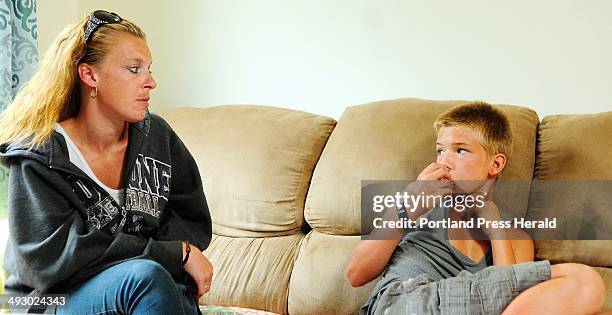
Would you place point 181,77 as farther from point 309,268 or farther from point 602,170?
point 602,170

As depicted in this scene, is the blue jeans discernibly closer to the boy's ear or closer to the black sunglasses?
the black sunglasses

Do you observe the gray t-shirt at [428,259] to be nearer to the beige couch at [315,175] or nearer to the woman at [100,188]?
the beige couch at [315,175]

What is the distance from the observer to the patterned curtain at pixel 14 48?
2439 millimetres

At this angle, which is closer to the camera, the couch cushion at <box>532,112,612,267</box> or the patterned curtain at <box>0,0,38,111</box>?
the couch cushion at <box>532,112,612,267</box>

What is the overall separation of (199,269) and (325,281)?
17.8 inches

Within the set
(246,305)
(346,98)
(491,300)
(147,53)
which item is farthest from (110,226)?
(346,98)

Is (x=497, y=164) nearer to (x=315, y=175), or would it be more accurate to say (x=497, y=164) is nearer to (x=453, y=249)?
(x=453, y=249)

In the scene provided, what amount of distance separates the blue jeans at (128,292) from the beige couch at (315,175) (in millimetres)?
616

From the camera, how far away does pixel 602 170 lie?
6.03 feet

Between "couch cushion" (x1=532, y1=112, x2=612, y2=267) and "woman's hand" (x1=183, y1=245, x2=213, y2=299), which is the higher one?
"couch cushion" (x1=532, y1=112, x2=612, y2=267)

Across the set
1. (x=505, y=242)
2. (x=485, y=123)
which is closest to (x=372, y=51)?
(x=485, y=123)

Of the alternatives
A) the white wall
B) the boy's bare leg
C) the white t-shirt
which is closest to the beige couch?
the white wall

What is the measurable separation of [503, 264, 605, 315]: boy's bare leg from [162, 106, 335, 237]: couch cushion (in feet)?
2.78

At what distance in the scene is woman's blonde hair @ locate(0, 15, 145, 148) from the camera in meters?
1.66
